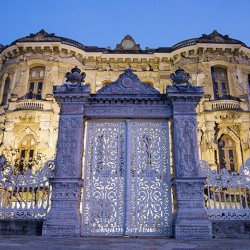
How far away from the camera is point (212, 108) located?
52.6 feet

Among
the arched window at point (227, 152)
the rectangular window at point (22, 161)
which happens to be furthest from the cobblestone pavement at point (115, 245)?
the arched window at point (227, 152)

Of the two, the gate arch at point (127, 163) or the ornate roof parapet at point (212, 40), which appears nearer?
the gate arch at point (127, 163)

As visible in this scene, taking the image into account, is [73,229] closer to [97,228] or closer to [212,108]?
[97,228]

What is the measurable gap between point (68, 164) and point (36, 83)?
11.8m

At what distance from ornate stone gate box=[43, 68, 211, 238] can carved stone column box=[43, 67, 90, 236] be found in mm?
21

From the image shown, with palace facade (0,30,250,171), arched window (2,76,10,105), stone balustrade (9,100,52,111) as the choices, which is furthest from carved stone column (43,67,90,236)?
arched window (2,76,10,105)

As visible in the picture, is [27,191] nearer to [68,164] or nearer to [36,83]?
[68,164]

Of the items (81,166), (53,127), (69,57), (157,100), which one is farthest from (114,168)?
(69,57)

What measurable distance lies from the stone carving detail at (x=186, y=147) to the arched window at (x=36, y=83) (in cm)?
1179

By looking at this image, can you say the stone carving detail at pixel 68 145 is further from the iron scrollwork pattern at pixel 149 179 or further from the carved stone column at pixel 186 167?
the carved stone column at pixel 186 167

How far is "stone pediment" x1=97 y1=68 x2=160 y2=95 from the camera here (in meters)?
7.27

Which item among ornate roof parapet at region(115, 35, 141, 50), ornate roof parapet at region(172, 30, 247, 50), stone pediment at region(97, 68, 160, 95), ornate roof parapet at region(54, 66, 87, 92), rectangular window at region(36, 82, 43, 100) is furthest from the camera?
ornate roof parapet at region(115, 35, 141, 50)

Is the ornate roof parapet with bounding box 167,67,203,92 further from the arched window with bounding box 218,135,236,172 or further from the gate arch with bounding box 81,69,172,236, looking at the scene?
the arched window with bounding box 218,135,236,172

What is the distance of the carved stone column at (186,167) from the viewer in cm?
602
